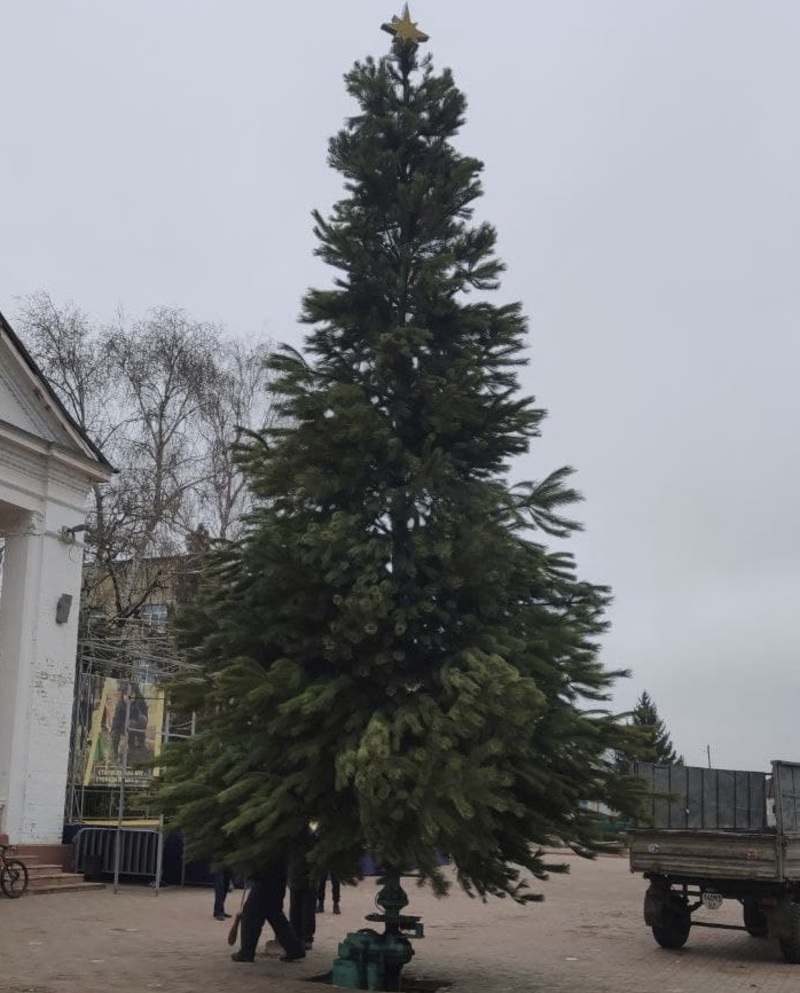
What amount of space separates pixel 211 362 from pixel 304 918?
2315 cm

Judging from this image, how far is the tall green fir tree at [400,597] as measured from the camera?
880 cm

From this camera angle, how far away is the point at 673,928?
46.4ft

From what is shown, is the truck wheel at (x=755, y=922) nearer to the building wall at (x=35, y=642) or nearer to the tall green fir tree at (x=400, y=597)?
the tall green fir tree at (x=400, y=597)

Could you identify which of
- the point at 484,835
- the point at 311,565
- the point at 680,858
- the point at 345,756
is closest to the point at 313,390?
the point at 311,565

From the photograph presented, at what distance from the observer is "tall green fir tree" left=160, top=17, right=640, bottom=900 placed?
8.80 m

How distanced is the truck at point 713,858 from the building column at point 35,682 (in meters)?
10.1

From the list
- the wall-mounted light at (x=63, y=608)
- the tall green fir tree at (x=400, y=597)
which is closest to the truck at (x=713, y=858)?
the tall green fir tree at (x=400, y=597)

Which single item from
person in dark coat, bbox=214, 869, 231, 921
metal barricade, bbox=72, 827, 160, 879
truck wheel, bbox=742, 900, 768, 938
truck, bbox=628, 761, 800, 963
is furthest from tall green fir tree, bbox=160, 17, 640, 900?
metal barricade, bbox=72, 827, 160, 879

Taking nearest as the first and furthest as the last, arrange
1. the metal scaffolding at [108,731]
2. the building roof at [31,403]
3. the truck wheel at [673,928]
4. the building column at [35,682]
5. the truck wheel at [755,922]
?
the truck wheel at [673,928]
the truck wheel at [755,922]
the building column at [35,682]
the building roof at [31,403]
the metal scaffolding at [108,731]

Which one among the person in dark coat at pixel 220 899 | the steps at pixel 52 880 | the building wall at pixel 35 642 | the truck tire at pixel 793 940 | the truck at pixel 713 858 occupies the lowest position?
the steps at pixel 52 880

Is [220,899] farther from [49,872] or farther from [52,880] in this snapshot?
[49,872]

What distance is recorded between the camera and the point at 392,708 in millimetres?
9273

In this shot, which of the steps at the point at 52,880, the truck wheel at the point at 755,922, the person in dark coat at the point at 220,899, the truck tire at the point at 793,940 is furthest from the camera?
the steps at the point at 52,880

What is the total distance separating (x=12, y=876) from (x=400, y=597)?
1096 cm
